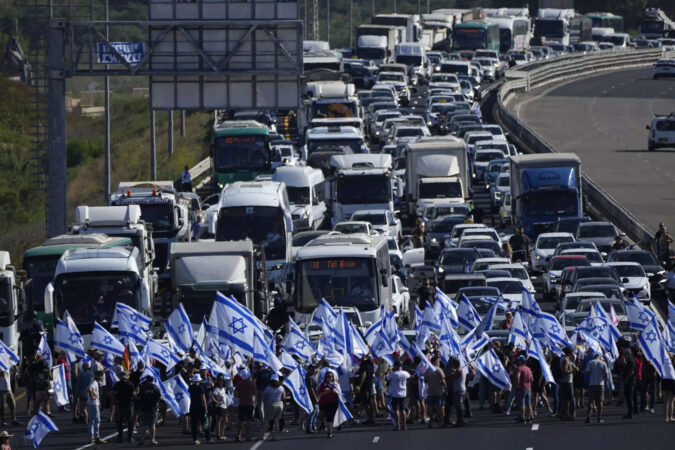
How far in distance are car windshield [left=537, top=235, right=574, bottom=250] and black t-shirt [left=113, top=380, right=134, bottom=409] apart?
2294 centimetres

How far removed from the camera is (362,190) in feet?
181

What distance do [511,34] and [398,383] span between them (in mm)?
98234

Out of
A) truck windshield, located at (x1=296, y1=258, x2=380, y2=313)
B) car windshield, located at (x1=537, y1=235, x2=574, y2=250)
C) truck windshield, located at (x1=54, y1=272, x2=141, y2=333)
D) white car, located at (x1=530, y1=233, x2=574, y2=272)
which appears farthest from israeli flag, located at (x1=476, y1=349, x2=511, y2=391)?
car windshield, located at (x1=537, y1=235, x2=574, y2=250)

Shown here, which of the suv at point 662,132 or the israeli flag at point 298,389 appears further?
the suv at point 662,132

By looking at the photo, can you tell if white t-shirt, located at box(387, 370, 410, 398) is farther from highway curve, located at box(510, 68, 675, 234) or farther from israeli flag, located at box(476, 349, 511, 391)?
highway curve, located at box(510, 68, 675, 234)

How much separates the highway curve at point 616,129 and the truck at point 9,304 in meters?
25.6

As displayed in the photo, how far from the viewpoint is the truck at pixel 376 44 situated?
11069 cm

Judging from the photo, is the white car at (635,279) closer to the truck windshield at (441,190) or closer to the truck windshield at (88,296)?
the truck windshield at (88,296)

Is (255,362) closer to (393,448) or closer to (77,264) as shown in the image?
(393,448)

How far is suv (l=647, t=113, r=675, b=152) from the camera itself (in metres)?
76.1

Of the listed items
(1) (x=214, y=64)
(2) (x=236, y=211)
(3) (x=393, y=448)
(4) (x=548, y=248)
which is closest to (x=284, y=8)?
(1) (x=214, y=64)

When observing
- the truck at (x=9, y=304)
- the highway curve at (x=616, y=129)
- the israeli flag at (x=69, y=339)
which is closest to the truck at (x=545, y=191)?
the highway curve at (x=616, y=129)

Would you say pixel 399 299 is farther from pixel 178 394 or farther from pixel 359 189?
pixel 359 189

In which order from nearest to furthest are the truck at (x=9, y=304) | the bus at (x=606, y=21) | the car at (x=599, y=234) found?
the truck at (x=9, y=304)
the car at (x=599, y=234)
the bus at (x=606, y=21)
